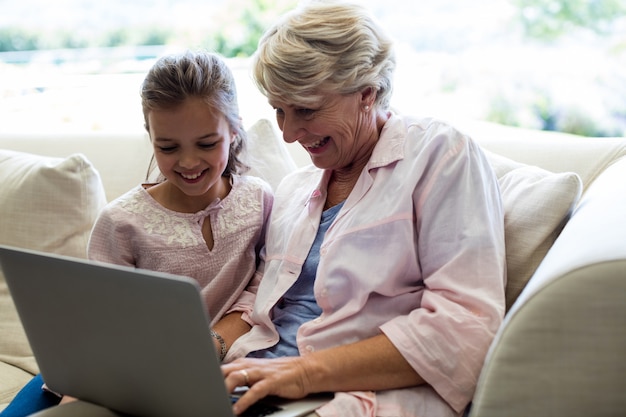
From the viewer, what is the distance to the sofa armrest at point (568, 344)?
952mm

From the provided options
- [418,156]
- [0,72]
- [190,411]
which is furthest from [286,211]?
[0,72]

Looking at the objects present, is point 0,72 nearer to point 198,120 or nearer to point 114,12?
point 114,12

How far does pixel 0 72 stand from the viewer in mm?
5656

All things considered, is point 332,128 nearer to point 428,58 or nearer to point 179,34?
point 428,58

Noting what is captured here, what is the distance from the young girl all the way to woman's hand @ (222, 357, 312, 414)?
363 mm

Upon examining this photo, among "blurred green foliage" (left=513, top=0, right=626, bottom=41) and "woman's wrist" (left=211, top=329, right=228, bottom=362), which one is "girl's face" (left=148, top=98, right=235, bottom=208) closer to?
"woman's wrist" (left=211, top=329, right=228, bottom=362)

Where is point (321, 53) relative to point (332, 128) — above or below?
above

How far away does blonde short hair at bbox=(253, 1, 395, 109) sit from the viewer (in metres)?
1.39

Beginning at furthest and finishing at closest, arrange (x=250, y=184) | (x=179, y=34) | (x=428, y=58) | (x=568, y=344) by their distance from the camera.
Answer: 1. (x=179, y=34)
2. (x=428, y=58)
3. (x=250, y=184)
4. (x=568, y=344)

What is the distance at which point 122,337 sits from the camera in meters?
1.08

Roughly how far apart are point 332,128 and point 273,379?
19.5 inches

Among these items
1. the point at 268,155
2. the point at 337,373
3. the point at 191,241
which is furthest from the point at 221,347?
the point at 268,155

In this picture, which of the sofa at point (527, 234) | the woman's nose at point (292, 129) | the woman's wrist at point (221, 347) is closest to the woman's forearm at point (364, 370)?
the sofa at point (527, 234)

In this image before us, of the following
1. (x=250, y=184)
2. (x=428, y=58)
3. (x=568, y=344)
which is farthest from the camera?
(x=428, y=58)
